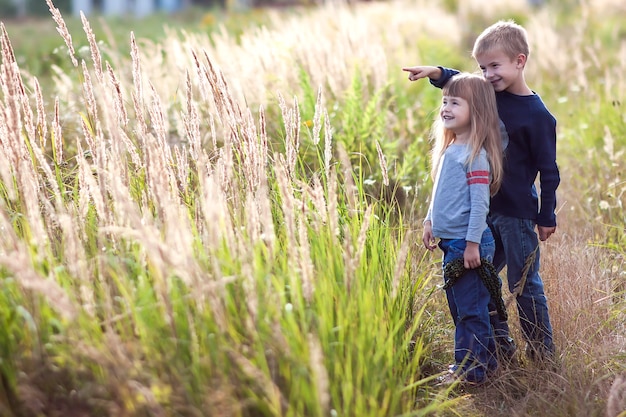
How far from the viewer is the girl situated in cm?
333

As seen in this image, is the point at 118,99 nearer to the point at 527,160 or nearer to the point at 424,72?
the point at 424,72

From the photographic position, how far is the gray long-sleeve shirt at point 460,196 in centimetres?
329

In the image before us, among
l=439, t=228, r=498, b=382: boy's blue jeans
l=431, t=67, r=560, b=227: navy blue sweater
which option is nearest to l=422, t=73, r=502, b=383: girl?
l=439, t=228, r=498, b=382: boy's blue jeans

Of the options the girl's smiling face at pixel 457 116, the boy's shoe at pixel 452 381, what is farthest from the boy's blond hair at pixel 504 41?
the boy's shoe at pixel 452 381

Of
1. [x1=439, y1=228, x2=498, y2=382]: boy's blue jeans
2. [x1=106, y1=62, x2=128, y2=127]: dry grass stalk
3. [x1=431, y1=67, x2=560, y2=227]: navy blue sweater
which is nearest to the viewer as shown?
[x1=106, y1=62, x2=128, y2=127]: dry grass stalk

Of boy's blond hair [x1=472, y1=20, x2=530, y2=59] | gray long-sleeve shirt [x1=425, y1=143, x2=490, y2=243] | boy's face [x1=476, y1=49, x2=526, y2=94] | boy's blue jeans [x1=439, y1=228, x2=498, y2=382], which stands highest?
boy's blond hair [x1=472, y1=20, x2=530, y2=59]

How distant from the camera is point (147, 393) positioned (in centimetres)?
214

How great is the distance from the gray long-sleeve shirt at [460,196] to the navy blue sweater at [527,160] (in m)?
0.24

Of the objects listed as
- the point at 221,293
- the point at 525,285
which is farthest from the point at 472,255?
the point at 221,293

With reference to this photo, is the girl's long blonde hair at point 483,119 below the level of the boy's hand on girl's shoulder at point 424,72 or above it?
below

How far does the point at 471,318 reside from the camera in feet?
11.1

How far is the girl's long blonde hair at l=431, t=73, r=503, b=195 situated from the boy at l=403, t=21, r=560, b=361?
4.9 inches

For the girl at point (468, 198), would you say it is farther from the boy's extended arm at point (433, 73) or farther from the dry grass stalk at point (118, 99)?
the dry grass stalk at point (118, 99)

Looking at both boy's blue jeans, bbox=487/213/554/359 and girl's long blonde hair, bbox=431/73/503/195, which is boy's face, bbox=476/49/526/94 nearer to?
girl's long blonde hair, bbox=431/73/503/195
